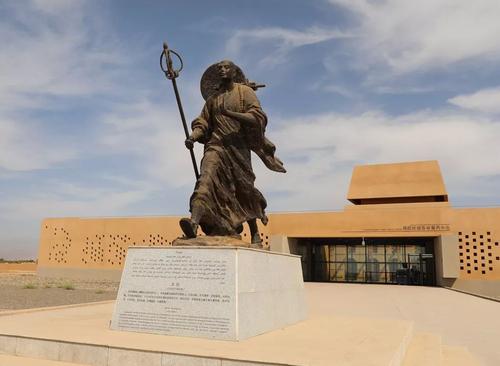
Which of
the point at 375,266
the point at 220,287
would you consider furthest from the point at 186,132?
the point at 375,266

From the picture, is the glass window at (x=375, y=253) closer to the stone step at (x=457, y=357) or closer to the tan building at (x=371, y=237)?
the tan building at (x=371, y=237)

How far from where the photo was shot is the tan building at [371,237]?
77.3ft

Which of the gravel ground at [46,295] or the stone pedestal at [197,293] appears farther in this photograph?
the gravel ground at [46,295]

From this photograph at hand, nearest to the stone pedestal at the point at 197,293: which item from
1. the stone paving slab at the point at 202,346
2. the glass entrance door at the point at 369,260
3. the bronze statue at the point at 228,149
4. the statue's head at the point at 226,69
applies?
the stone paving slab at the point at 202,346

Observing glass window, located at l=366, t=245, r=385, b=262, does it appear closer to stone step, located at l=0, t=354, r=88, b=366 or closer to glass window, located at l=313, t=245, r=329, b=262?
glass window, located at l=313, t=245, r=329, b=262

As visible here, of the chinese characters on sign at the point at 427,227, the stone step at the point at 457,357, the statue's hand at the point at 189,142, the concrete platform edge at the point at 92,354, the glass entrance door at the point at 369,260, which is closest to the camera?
the concrete platform edge at the point at 92,354

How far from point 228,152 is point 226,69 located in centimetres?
119

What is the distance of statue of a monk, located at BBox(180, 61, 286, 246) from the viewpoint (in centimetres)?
640

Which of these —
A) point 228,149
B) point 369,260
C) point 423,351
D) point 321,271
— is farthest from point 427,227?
point 228,149

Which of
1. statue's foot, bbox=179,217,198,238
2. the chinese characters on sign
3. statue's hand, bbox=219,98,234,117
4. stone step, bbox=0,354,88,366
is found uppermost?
statue's hand, bbox=219,98,234,117

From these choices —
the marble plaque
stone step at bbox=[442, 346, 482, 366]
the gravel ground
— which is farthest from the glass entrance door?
the marble plaque

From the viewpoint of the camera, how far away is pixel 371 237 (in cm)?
2619

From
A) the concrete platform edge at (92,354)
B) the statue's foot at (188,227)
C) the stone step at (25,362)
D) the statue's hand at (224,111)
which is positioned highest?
the statue's hand at (224,111)

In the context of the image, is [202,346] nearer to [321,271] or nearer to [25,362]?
[25,362]
